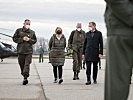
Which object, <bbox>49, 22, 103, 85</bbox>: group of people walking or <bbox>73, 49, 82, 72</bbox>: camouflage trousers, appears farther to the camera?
<bbox>73, 49, 82, 72</bbox>: camouflage trousers

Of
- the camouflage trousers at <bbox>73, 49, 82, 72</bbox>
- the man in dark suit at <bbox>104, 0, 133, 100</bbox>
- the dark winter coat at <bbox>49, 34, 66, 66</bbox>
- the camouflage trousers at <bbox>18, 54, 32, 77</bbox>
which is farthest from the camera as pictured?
the camouflage trousers at <bbox>73, 49, 82, 72</bbox>

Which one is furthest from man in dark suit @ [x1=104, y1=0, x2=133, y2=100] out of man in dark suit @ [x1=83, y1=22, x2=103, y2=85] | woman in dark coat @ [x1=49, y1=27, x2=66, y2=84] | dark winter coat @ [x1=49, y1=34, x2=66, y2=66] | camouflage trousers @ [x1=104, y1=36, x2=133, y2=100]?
dark winter coat @ [x1=49, y1=34, x2=66, y2=66]

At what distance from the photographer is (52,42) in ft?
47.4

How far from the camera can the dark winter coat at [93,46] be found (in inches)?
539

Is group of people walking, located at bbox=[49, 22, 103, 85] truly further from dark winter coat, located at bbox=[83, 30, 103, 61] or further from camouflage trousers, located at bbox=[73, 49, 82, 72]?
camouflage trousers, located at bbox=[73, 49, 82, 72]

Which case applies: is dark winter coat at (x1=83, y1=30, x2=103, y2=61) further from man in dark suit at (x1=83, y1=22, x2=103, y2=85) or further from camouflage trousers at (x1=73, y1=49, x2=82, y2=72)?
camouflage trousers at (x1=73, y1=49, x2=82, y2=72)

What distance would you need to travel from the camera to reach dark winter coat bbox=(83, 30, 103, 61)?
13703mm

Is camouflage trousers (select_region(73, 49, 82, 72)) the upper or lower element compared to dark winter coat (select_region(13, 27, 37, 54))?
lower

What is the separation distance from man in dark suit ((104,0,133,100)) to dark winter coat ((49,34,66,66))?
1048 centimetres

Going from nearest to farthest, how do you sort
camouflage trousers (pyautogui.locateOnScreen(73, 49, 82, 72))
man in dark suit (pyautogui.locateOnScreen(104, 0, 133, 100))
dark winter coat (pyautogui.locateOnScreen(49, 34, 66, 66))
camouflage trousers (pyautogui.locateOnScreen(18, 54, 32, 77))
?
1. man in dark suit (pyautogui.locateOnScreen(104, 0, 133, 100))
2. camouflage trousers (pyautogui.locateOnScreen(18, 54, 32, 77))
3. dark winter coat (pyautogui.locateOnScreen(49, 34, 66, 66))
4. camouflage trousers (pyautogui.locateOnScreen(73, 49, 82, 72))

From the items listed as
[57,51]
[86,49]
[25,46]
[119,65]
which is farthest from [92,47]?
[119,65]

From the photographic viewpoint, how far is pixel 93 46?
13.8 m

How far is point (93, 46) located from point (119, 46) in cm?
1018

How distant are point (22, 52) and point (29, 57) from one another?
25 cm
